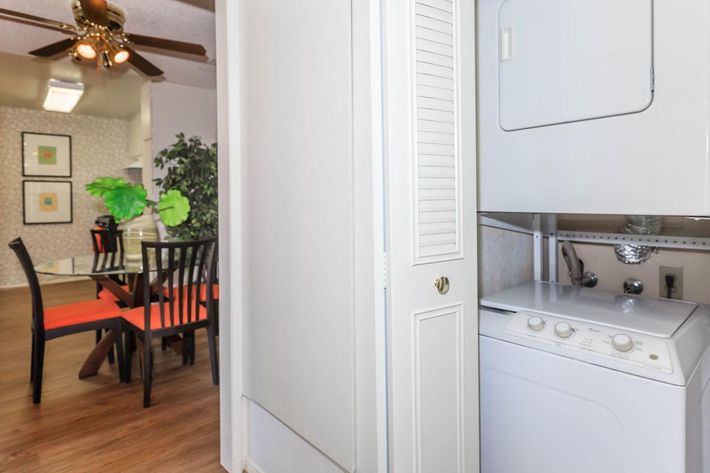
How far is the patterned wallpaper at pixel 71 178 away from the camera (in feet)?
20.4

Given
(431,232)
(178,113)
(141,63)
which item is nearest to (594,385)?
(431,232)

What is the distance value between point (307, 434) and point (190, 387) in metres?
1.69

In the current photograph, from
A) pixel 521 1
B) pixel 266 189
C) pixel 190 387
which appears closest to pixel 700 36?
pixel 521 1

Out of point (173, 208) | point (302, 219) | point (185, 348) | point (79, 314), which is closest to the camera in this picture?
point (302, 219)

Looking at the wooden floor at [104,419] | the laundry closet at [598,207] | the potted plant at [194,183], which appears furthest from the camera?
the potted plant at [194,183]

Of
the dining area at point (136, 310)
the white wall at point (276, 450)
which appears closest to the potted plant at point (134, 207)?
the dining area at point (136, 310)

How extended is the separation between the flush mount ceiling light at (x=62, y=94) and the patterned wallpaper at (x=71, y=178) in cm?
95

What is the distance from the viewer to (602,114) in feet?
3.76

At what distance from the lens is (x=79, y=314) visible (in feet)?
9.18

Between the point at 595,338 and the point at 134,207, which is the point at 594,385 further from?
the point at 134,207

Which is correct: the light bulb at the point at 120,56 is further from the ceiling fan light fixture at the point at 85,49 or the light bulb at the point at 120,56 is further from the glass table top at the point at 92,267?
the glass table top at the point at 92,267

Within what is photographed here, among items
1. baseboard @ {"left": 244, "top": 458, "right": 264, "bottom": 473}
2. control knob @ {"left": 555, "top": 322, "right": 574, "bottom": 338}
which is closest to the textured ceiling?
baseboard @ {"left": 244, "top": 458, "right": 264, "bottom": 473}

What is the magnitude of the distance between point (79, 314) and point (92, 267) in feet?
1.23

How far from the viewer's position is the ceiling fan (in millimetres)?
2439
